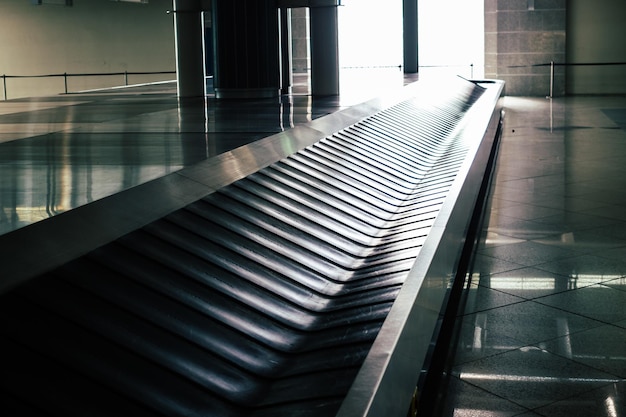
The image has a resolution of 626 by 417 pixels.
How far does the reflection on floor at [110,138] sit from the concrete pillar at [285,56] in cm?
47

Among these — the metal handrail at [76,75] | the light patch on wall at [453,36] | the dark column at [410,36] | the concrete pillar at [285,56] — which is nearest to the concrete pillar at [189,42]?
the concrete pillar at [285,56]

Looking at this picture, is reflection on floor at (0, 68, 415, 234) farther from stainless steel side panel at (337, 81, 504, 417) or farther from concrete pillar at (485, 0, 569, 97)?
concrete pillar at (485, 0, 569, 97)

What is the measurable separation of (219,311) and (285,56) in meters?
11.5

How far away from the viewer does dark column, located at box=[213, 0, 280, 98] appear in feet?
39.0

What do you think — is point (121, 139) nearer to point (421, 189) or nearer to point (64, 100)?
point (421, 189)

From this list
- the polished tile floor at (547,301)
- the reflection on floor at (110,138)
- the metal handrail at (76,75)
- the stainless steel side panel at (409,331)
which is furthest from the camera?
the metal handrail at (76,75)

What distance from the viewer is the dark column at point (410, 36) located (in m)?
22.2

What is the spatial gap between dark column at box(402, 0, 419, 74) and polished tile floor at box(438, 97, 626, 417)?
38.2ft

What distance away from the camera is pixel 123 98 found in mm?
13883

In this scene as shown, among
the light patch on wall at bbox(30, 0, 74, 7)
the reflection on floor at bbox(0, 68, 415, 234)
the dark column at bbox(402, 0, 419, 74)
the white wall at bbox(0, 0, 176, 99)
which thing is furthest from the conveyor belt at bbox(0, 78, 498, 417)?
the dark column at bbox(402, 0, 419, 74)

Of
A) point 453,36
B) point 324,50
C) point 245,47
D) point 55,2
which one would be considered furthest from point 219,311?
point 453,36

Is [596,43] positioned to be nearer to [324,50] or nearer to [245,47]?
[324,50]

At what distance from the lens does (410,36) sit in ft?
73.4

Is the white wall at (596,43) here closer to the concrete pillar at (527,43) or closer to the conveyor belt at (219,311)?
the concrete pillar at (527,43)
